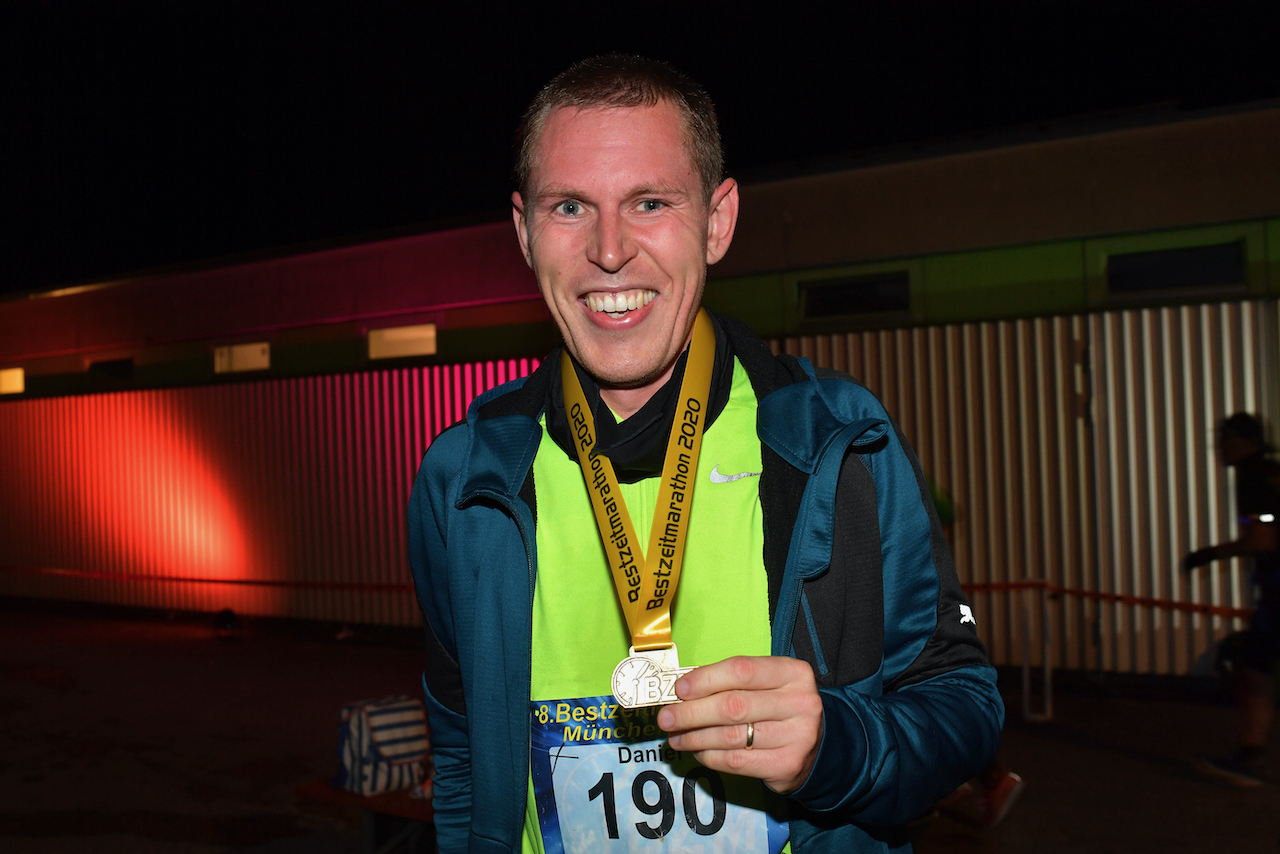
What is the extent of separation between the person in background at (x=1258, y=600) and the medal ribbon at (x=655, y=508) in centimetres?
515

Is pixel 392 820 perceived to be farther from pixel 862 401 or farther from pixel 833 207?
pixel 833 207

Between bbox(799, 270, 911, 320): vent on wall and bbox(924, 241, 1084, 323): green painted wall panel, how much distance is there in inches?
10.8

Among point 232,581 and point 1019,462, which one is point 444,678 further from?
point 232,581

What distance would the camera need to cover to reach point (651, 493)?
167cm

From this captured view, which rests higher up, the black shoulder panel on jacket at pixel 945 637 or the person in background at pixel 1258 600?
the black shoulder panel on jacket at pixel 945 637

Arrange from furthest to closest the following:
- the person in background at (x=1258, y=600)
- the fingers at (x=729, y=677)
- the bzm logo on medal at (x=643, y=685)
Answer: the person in background at (x=1258, y=600) → the bzm logo on medal at (x=643, y=685) → the fingers at (x=729, y=677)

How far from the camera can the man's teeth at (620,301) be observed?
1589 mm

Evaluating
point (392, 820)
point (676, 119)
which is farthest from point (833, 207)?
point (676, 119)

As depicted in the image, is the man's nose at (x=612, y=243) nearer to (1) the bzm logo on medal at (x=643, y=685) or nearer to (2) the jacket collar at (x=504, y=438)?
(2) the jacket collar at (x=504, y=438)

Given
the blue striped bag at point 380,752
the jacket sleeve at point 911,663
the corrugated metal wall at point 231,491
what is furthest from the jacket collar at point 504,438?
the corrugated metal wall at point 231,491

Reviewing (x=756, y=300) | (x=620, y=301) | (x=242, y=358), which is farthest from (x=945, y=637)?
(x=242, y=358)

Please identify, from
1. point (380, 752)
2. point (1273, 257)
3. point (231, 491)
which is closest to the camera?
point (380, 752)

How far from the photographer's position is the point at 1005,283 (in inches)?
326

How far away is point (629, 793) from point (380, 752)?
290 cm
